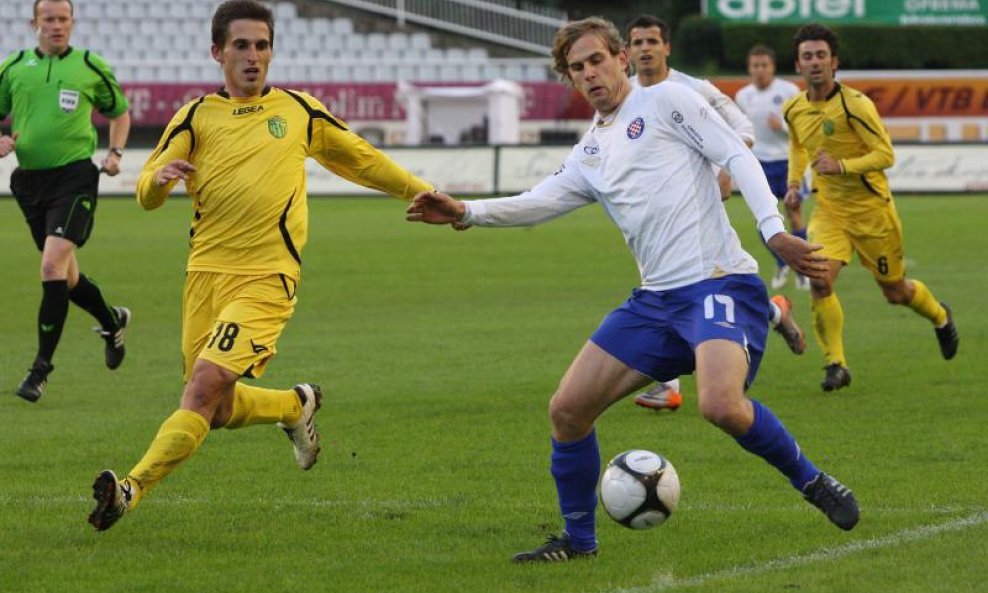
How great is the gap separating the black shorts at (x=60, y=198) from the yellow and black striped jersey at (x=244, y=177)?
4.05 m

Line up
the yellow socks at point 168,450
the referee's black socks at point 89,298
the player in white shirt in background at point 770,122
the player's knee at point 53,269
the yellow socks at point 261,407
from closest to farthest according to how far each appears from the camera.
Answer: the yellow socks at point 168,450, the yellow socks at point 261,407, the player's knee at point 53,269, the referee's black socks at point 89,298, the player in white shirt in background at point 770,122

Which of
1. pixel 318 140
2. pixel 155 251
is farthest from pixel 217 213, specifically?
pixel 155 251

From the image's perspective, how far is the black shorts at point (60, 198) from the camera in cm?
1112

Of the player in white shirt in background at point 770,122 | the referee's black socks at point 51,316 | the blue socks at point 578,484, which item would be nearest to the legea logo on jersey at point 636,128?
the blue socks at point 578,484

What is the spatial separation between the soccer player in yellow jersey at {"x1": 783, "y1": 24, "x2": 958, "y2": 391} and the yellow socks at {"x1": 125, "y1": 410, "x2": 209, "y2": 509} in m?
5.23

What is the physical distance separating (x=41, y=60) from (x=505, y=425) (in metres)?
4.33

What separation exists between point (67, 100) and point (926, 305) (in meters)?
6.08

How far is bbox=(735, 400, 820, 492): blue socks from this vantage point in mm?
6078

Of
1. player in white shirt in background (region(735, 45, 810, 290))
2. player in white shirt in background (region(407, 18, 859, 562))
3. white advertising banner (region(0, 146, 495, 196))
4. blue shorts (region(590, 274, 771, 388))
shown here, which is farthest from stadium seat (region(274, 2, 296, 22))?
blue shorts (region(590, 274, 771, 388))

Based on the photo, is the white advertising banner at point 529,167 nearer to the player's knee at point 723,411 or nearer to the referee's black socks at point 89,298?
the referee's black socks at point 89,298

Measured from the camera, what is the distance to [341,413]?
402 inches

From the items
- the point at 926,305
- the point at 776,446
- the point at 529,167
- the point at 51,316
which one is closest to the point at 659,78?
the point at 926,305

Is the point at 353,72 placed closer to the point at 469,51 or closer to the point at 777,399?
the point at 469,51

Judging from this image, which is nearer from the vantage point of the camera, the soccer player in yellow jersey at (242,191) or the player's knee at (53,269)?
the soccer player in yellow jersey at (242,191)
